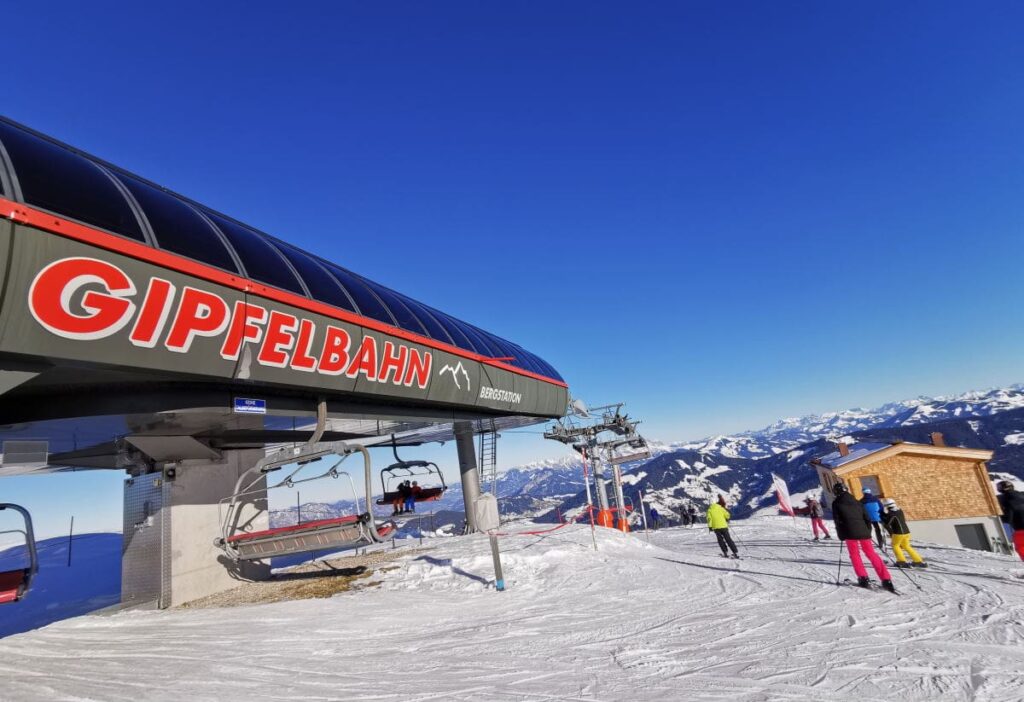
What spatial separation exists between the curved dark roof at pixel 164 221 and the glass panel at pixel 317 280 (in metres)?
0.03

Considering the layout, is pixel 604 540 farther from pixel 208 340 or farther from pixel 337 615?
pixel 208 340

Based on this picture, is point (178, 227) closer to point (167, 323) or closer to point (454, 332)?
point (167, 323)

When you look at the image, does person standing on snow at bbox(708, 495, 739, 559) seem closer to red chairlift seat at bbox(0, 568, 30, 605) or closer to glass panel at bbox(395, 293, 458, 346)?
glass panel at bbox(395, 293, 458, 346)

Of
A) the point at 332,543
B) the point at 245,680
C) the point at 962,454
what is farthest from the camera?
the point at 962,454

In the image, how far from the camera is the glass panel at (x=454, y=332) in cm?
1426

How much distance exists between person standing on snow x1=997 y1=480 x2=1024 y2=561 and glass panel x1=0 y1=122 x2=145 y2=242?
1384 cm

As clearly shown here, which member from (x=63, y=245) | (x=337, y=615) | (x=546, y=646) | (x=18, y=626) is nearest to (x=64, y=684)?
(x=337, y=615)

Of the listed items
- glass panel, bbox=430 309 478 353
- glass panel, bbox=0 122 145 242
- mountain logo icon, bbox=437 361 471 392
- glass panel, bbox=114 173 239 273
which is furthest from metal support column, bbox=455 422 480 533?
glass panel, bbox=0 122 145 242

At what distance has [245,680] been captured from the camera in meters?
4.88

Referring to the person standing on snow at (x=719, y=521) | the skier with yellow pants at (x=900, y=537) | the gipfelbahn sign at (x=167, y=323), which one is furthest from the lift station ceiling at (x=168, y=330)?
the skier with yellow pants at (x=900, y=537)

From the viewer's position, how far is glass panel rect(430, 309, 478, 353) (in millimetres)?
14261

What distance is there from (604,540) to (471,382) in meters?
5.74

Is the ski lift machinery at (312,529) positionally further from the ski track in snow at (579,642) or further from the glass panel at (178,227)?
the glass panel at (178,227)

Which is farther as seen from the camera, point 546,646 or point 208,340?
point 208,340
